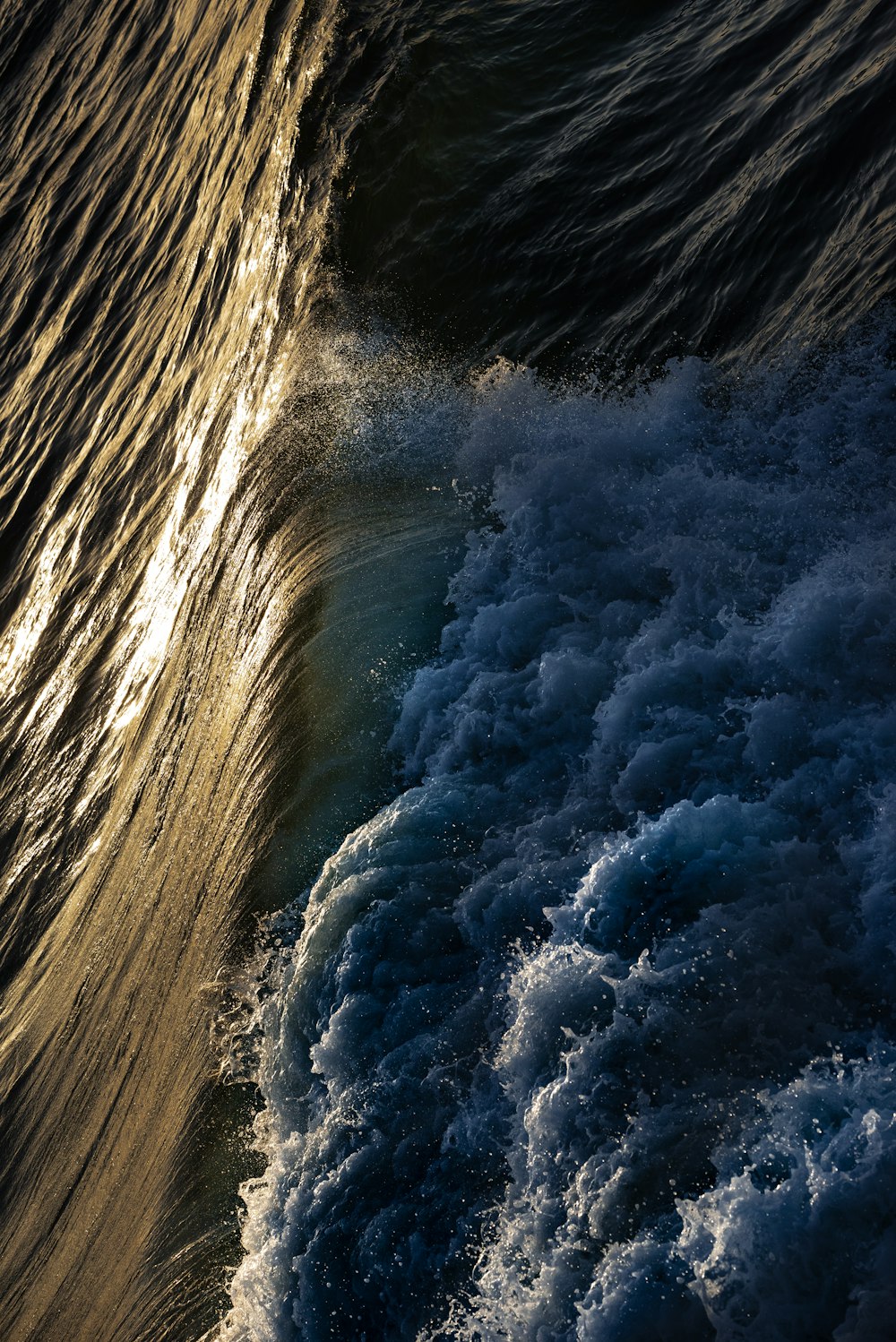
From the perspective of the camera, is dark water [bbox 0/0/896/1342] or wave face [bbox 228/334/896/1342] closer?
wave face [bbox 228/334/896/1342]

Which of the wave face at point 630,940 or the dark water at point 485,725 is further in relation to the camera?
the dark water at point 485,725

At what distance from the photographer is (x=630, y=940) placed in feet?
14.1

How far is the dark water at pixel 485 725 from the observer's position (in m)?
3.87

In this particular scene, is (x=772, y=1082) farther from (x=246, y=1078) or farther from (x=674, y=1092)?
(x=246, y=1078)

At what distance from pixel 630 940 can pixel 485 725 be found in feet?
4.90

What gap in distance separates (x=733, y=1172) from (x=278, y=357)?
22.7ft

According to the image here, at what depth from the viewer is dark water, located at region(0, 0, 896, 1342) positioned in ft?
12.7

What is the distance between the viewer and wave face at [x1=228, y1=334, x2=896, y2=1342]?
353 cm

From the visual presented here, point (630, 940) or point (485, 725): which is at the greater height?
point (485, 725)

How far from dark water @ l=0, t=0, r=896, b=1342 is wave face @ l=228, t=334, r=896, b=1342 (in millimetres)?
17

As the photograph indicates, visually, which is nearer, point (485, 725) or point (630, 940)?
point (630, 940)

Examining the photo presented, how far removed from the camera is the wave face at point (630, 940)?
3.53 m

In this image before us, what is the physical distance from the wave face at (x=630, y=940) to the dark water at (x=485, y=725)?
17 millimetres

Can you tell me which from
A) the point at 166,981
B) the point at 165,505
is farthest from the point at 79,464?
the point at 166,981
